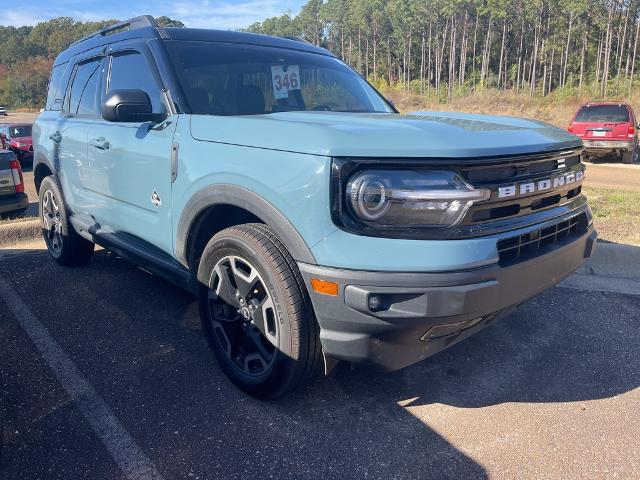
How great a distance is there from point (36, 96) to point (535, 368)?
99.5 m

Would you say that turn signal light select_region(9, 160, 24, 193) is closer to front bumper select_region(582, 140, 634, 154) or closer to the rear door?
the rear door


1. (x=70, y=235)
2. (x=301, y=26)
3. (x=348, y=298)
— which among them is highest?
(x=301, y=26)

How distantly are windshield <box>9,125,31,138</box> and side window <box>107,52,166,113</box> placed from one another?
55.0 ft

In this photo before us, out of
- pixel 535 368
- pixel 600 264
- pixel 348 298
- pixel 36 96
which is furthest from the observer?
pixel 36 96

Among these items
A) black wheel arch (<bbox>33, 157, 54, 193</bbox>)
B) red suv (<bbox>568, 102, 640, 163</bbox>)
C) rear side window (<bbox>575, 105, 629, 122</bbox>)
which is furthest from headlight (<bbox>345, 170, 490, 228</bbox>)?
rear side window (<bbox>575, 105, 629, 122</bbox>)

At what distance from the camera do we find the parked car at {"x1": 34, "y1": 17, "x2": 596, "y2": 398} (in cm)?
219

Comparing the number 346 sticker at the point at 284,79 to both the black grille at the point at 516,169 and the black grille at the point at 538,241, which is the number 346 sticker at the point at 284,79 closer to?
the black grille at the point at 516,169

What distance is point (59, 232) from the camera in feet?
16.9

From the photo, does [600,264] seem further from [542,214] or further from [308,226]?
[308,226]

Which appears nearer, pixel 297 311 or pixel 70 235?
pixel 297 311

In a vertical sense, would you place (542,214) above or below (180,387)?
above

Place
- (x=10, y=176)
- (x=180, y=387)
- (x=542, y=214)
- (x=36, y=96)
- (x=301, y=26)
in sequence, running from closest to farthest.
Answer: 1. (x=542, y=214)
2. (x=180, y=387)
3. (x=10, y=176)
4. (x=301, y=26)
5. (x=36, y=96)

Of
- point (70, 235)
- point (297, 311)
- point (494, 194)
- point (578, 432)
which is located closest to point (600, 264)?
point (578, 432)

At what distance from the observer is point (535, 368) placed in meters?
3.20
